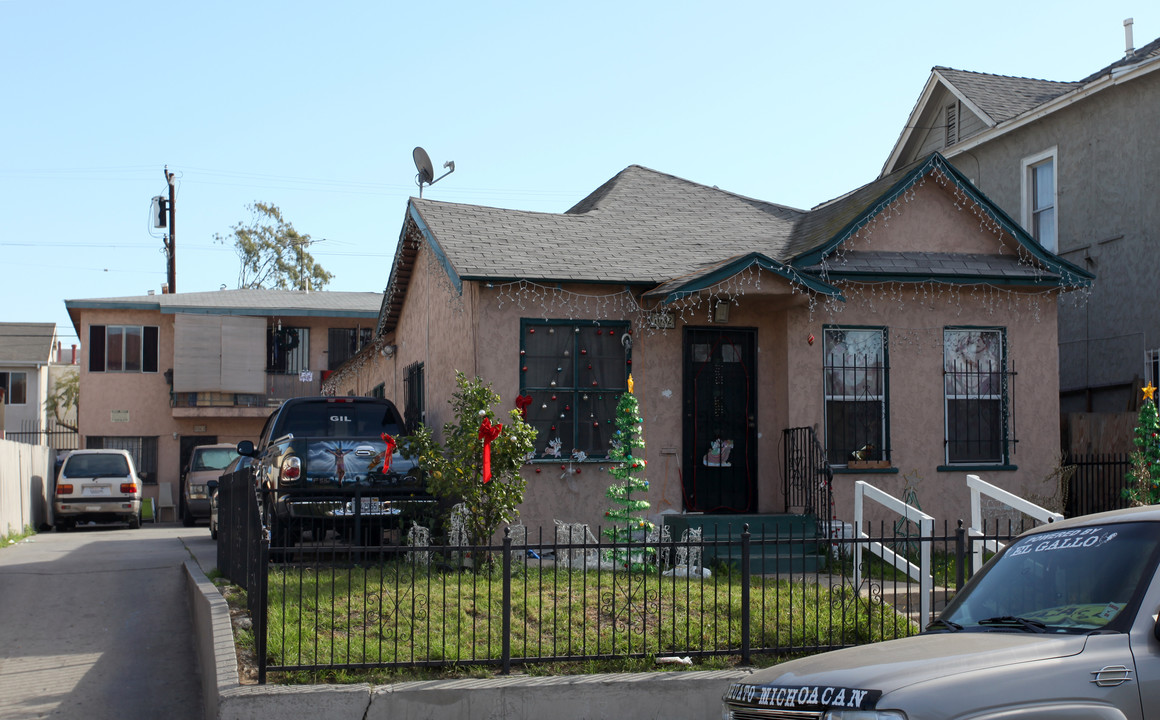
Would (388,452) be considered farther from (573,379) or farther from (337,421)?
(573,379)

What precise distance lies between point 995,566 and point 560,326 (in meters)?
7.89

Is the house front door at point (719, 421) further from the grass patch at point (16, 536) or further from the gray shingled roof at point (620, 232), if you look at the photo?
the grass patch at point (16, 536)

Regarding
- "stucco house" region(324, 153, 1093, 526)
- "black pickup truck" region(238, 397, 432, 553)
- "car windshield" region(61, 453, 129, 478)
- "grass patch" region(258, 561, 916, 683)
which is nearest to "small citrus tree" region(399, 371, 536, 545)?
"black pickup truck" region(238, 397, 432, 553)

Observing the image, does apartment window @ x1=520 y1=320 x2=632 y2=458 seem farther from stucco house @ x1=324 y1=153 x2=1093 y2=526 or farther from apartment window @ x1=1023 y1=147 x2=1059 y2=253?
apartment window @ x1=1023 y1=147 x2=1059 y2=253

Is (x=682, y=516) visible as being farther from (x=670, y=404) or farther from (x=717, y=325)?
(x=717, y=325)

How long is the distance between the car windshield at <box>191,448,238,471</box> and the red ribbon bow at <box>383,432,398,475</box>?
14.2 metres

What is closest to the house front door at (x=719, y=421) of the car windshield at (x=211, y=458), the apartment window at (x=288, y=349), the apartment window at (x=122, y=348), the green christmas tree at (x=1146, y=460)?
the green christmas tree at (x=1146, y=460)

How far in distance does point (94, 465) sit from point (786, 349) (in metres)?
15.9

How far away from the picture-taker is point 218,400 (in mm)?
31109

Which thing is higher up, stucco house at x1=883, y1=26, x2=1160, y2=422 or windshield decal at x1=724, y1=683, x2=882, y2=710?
stucco house at x1=883, y1=26, x2=1160, y2=422

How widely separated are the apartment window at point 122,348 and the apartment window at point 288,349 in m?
3.27

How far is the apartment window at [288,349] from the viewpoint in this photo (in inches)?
1293

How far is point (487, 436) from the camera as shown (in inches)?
415

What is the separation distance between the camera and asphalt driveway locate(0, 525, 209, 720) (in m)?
7.92
